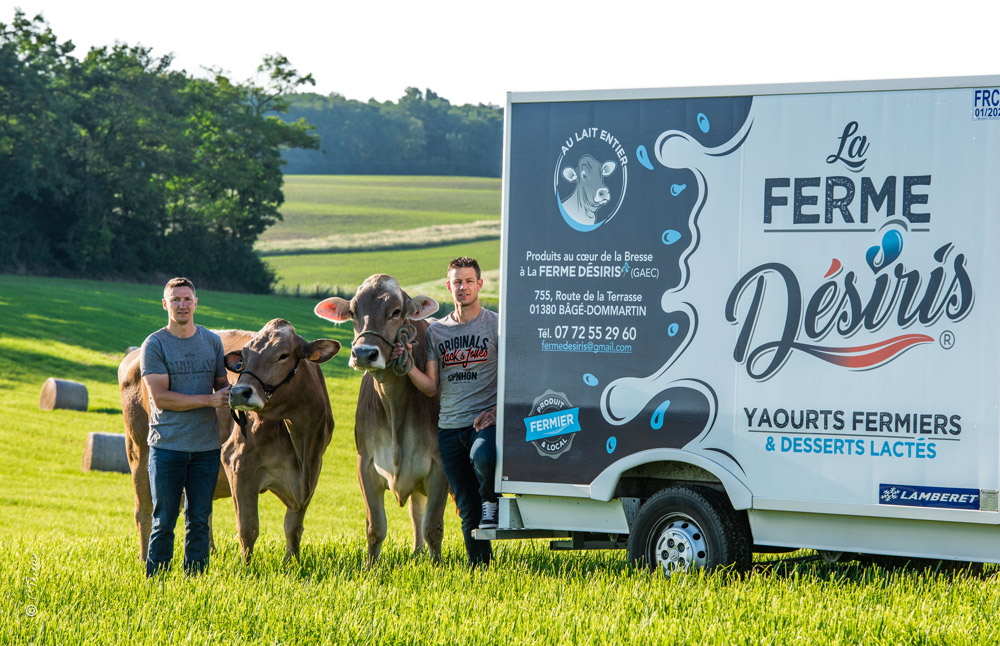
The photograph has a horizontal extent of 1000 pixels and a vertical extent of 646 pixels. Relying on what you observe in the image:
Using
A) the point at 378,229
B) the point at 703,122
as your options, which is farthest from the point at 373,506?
the point at 378,229

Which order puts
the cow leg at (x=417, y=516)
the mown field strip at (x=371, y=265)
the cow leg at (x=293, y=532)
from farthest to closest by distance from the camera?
the mown field strip at (x=371, y=265)
the cow leg at (x=417, y=516)
the cow leg at (x=293, y=532)

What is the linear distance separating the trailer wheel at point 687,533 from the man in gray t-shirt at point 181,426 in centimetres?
310

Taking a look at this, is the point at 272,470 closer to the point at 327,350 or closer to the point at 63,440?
the point at 327,350

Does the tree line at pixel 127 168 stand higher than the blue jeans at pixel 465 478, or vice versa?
the tree line at pixel 127 168

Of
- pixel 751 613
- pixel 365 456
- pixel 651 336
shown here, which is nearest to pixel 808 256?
pixel 651 336

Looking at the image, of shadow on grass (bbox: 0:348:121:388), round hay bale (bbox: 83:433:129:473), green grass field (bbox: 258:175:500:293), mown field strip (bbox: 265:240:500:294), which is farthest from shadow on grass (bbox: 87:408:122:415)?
mown field strip (bbox: 265:240:500:294)

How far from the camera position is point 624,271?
7105 millimetres

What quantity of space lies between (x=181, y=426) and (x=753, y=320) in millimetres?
4033

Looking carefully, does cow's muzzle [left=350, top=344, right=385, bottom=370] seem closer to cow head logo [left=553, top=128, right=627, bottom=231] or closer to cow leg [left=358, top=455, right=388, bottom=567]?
cow leg [left=358, top=455, right=388, bottom=567]

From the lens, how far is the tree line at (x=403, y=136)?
3856 inches

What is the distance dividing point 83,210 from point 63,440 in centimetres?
3806

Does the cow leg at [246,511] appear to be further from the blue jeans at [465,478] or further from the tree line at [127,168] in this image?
the tree line at [127,168]

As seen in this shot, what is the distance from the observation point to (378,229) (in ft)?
273

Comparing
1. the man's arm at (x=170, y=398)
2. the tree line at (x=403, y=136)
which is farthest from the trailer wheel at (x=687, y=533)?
the tree line at (x=403, y=136)
